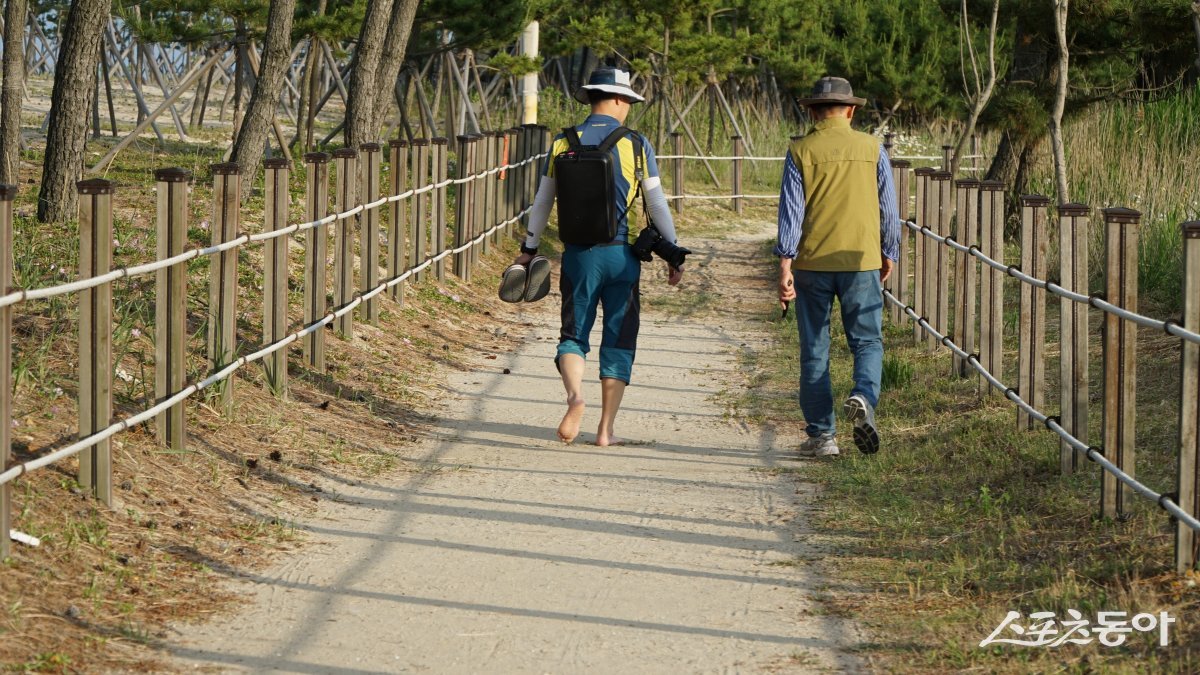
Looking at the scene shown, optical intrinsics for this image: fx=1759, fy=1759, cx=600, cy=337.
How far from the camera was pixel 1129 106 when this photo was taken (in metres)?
16.0

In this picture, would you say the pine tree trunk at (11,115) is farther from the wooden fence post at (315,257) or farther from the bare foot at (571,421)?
the bare foot at (571,421)

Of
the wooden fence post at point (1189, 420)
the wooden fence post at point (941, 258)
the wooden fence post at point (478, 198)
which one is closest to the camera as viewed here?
the wooden fence post at point (1189, 420)

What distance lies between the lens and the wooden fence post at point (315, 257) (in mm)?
9164

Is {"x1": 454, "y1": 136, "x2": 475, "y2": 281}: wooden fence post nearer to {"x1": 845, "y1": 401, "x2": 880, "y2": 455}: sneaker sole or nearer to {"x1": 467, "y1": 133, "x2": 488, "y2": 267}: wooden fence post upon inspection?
{"x1": 467, "y1": 133, "x2": 488, "y2": 267}: wooden fence post

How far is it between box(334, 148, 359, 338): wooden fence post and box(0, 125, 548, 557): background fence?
0.03ft

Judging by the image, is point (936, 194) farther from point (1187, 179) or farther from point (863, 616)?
point (863, 616)

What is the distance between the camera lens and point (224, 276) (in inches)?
309

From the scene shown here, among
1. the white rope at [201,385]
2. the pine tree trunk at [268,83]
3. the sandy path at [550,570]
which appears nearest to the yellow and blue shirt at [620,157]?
the sandy path at [550,570]

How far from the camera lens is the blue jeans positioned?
819 cm

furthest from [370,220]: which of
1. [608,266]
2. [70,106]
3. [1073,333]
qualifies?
[1073,333]

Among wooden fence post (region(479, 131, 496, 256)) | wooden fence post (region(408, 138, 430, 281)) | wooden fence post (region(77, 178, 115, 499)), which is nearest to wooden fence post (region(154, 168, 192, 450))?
wooden fence post (region(77, 178, 115, 499))

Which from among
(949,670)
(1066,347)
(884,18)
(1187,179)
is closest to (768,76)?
(884,18)

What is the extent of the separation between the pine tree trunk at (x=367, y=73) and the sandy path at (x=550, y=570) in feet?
20.9

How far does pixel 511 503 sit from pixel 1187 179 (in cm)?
805
